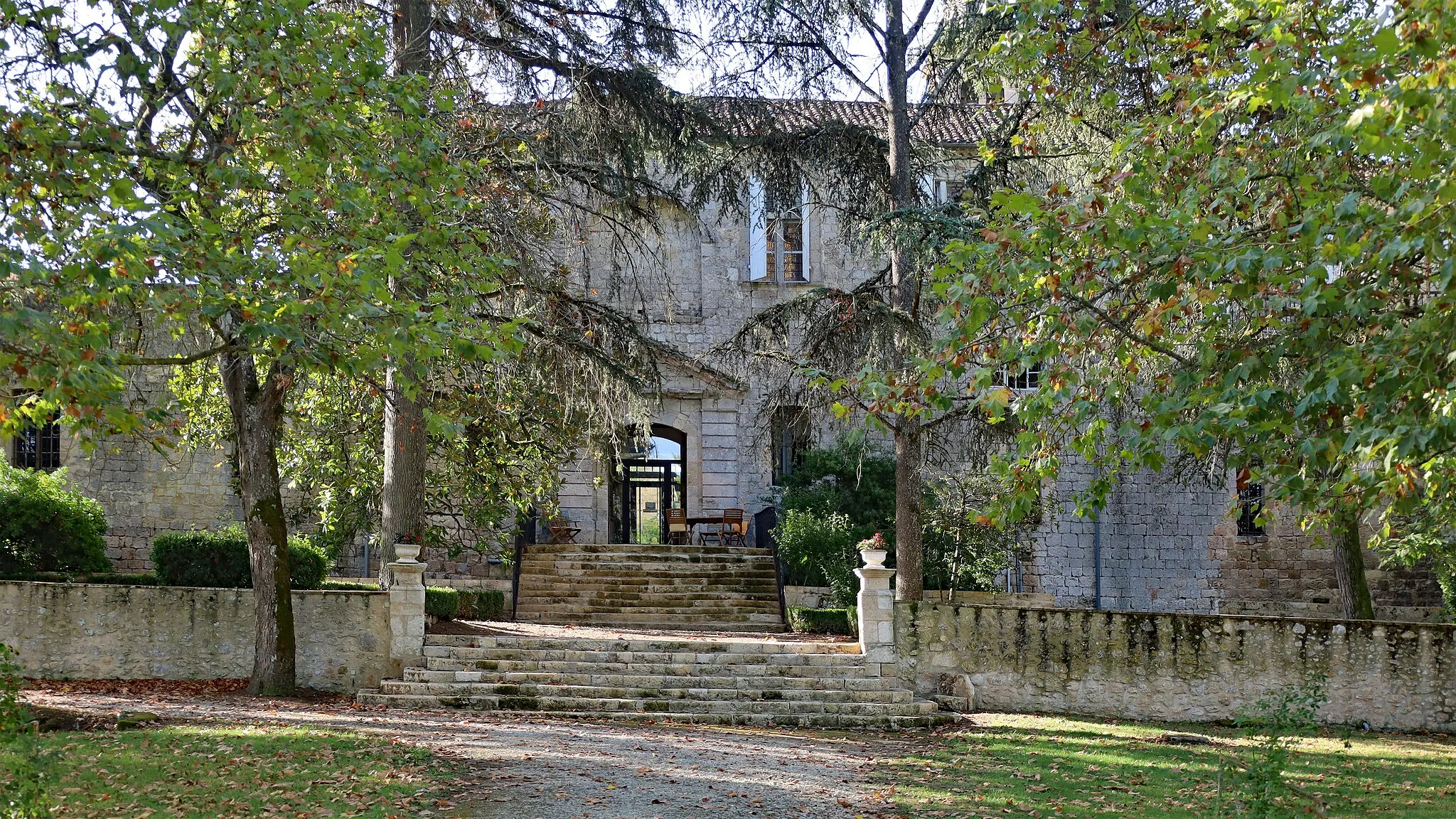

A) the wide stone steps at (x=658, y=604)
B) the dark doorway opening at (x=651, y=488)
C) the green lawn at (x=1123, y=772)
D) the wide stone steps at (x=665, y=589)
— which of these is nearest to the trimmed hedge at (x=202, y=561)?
the wide stone steps at (x=658, y=604)

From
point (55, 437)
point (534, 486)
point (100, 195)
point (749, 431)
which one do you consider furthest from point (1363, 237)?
point (55, 437)

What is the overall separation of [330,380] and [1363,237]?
1199 cm

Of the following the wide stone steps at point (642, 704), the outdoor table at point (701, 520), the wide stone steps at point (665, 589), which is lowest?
the wide stone steps at point (642, 704)

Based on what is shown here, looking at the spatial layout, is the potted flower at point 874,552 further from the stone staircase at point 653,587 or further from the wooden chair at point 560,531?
the wooden chair at point 560,531

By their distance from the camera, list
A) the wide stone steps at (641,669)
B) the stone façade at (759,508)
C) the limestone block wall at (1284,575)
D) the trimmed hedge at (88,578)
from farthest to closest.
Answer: the stone façade at (759,508), the limestone block wall at (1284,575), the trimmed hedge at (88,578), the wide stone steps at (641,669)

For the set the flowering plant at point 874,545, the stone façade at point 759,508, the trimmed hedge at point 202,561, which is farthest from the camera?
the stone façade at point 759,508

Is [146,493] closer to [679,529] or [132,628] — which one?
[132,628]

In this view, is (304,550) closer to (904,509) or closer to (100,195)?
(904,509)

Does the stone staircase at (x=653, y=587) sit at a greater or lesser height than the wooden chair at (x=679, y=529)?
lesser

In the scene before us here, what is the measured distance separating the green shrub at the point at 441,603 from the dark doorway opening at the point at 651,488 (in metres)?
8.01

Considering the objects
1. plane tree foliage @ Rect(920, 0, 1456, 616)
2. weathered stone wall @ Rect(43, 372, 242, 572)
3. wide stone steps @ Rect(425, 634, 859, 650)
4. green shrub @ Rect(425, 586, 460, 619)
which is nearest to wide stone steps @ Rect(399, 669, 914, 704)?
wide stone steps @ Rect(425, 634, 859, 650)

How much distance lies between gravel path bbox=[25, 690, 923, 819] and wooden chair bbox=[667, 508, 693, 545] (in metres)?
9.92

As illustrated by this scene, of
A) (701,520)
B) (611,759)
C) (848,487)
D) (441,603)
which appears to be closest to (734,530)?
(701,520)

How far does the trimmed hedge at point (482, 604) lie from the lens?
1595 cm
